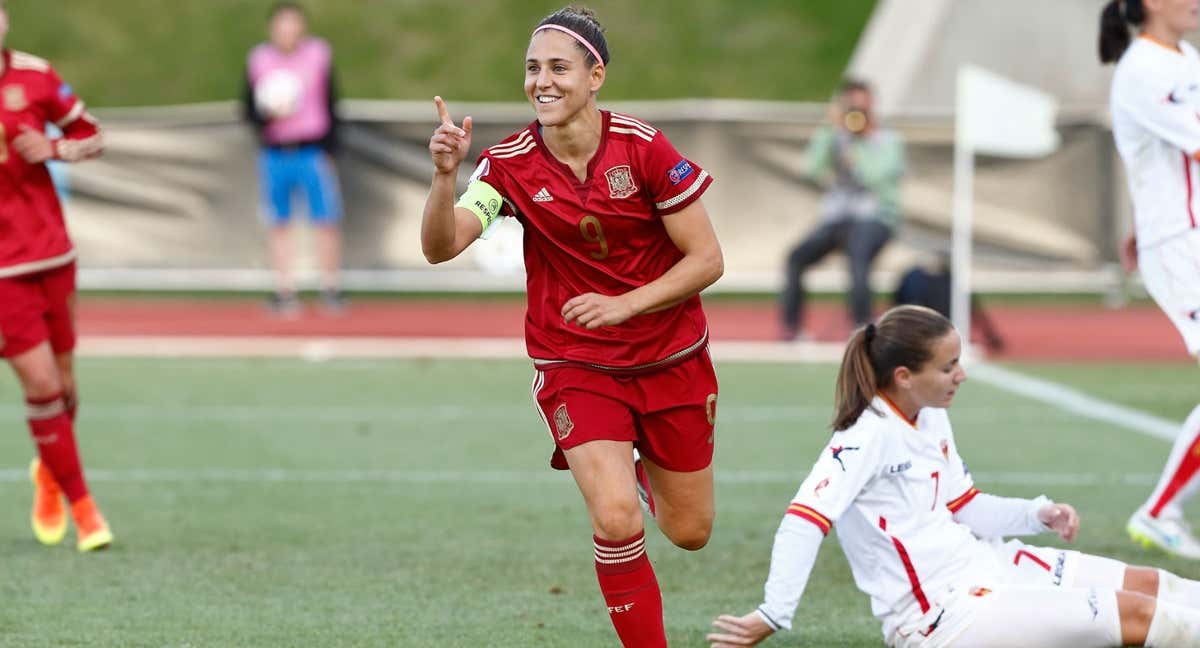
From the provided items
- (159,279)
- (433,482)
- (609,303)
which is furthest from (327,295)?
(609,303)

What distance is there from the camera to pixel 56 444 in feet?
25.0

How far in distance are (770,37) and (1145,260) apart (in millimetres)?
18420

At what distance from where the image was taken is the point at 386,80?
2422 cm

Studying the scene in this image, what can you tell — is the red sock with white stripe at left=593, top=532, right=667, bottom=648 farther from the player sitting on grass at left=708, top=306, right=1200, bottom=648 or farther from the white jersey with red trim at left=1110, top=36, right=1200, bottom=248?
the white jersey with red trim at left=1110, top=36, right=1200, bottom=248

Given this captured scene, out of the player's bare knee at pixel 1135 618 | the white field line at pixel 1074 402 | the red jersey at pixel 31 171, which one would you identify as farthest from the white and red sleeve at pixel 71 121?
the white field line at pixel 1074 402

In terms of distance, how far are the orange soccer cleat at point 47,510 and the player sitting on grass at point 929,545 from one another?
3.55 meters

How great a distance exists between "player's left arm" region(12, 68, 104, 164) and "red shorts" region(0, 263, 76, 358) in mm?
489

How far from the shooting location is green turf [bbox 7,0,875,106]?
24.0 m

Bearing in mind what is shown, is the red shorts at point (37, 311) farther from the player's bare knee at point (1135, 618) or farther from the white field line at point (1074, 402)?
the white field line at point (1074, 402)

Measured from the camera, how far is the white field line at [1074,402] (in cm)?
1094

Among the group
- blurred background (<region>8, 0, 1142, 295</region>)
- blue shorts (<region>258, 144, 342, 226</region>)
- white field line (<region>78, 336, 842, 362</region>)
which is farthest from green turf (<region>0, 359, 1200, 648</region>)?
blurred background (<region>8, 0, 1142, 295</region>)

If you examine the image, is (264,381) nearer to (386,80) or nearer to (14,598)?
(14,598)

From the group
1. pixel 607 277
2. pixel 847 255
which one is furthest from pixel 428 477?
pixel 847 255

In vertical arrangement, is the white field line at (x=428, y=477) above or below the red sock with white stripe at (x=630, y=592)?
below
